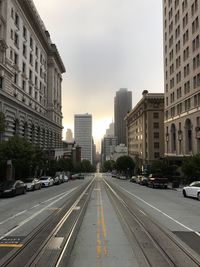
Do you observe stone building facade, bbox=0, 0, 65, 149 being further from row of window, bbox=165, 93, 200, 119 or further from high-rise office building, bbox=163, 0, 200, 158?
high-rise office building, bbox=163, 0, 200, 158

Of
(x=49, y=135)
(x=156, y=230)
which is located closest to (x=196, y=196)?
(x=156, y=230)

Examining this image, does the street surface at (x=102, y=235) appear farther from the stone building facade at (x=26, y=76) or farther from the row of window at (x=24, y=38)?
the row of window at (x=24, y=38)

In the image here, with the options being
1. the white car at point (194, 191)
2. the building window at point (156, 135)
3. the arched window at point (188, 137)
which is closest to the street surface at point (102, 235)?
the white car at point (194, 191)

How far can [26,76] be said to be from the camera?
6159cm

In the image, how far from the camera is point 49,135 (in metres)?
78.9

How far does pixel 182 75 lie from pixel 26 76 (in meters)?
30.7

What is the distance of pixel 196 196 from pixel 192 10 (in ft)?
147

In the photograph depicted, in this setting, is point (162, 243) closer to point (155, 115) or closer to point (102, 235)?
point (102, 235)

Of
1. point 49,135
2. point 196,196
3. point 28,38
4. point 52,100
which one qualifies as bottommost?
point 196,196

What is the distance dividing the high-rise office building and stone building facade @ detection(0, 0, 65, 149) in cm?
2876

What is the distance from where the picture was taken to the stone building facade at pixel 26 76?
4700 centimetres

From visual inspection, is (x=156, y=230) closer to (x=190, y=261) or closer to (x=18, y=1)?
(x=190, y=261)

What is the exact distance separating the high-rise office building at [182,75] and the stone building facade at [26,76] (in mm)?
28762

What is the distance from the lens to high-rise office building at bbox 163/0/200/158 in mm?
57219
